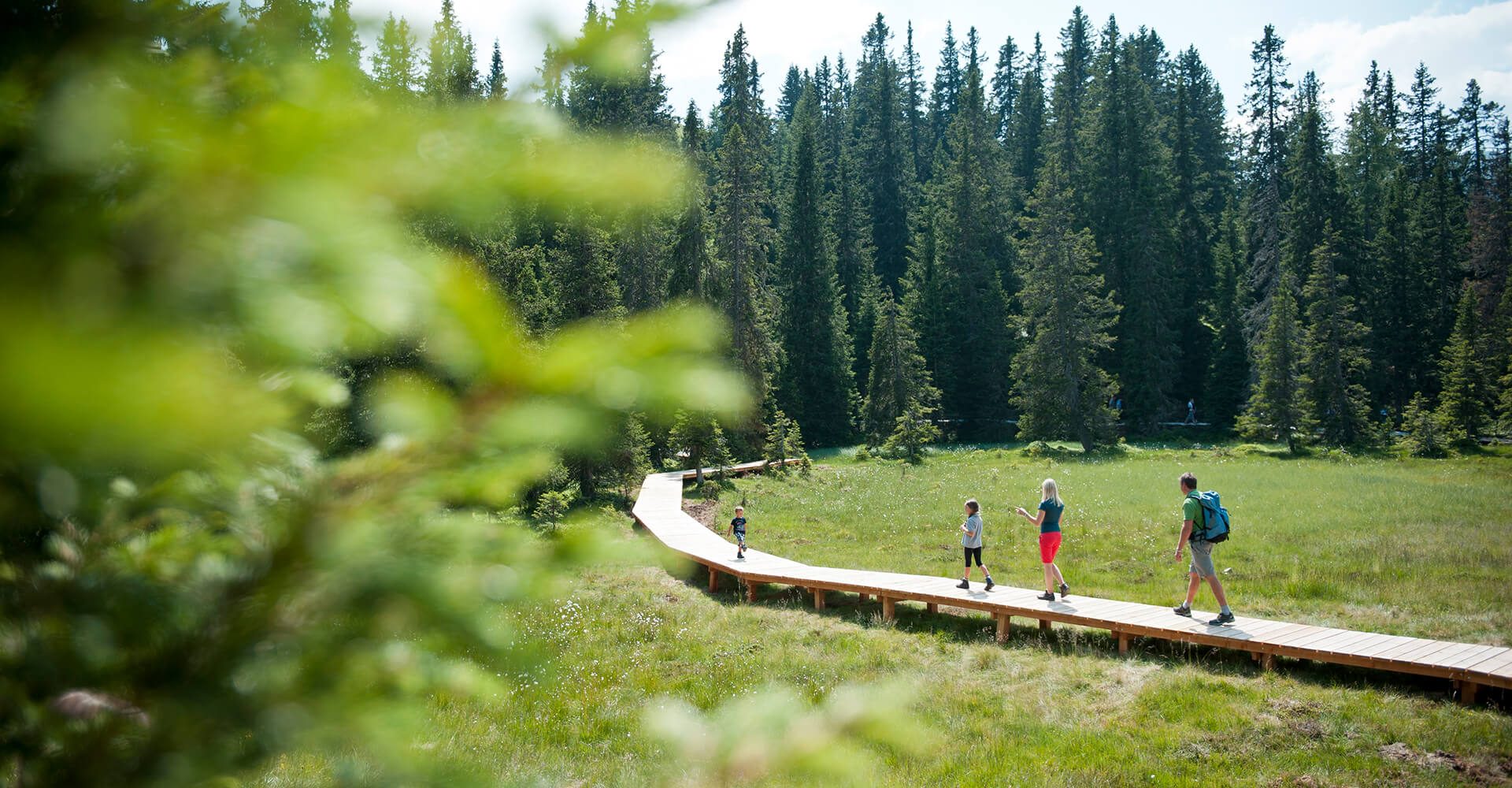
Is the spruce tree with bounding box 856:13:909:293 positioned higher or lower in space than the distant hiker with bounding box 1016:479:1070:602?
higher

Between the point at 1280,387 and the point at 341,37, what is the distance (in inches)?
1647

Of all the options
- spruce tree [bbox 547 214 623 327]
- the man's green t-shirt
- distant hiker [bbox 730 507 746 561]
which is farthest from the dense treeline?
the man's green t-shirt

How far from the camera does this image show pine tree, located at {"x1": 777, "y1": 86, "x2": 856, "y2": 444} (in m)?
45.8

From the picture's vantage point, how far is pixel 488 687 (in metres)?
1.26

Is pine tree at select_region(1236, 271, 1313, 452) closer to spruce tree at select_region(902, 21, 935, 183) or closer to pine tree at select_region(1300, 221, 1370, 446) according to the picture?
pine tree at select_region(1300, 221, 1370, 446)

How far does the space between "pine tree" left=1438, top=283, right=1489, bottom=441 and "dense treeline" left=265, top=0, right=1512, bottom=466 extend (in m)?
0.13

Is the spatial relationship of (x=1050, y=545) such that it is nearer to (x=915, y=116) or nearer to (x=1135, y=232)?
(x=1135, y=232)

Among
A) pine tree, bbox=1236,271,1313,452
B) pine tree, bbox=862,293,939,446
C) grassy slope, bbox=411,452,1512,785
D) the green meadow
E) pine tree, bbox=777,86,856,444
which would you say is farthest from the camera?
pine tree, bbox=777,86,856,444

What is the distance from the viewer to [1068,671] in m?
8.69

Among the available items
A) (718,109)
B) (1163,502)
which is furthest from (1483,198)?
(718,109)

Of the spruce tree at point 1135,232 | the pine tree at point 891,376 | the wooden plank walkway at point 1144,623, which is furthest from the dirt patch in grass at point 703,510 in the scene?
the spruce tree at point 1135,232

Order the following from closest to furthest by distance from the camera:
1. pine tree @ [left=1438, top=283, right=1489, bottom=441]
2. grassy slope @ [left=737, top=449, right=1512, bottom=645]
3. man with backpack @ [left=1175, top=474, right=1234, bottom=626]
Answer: man with backpack @ [left=1175, top=474, right=1234, bottom=626] < grassy slope @ [left=737, top=449, right=1512, bottom=645] < pine tree @ [left=1438, top=283, right=1489, bottom=441]

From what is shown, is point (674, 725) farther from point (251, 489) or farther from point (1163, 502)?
point (1163, 502)

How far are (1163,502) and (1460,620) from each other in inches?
414
